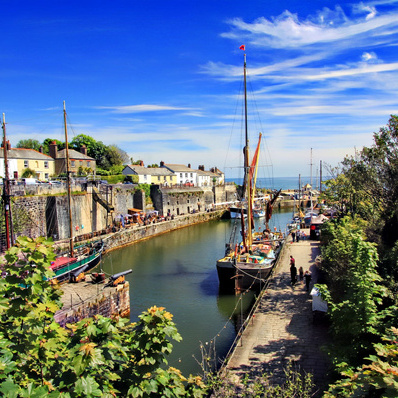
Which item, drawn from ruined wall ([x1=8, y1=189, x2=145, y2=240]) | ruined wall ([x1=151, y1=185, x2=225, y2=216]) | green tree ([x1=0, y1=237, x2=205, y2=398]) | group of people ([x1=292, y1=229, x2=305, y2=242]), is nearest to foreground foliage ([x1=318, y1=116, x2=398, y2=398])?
green tree ([x1=0, y1=237, x2=205, y2=398])

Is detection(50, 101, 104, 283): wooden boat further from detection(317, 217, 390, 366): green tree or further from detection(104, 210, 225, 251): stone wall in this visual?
detection(317, 217, 390, 366): green tree

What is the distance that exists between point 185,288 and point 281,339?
37.1 ft

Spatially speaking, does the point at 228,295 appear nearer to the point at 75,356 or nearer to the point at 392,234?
the point at 392,234

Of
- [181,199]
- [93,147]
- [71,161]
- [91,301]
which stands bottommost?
[91,301]

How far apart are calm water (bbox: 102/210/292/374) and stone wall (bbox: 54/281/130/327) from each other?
36.7 inches

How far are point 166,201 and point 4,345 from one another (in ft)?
162

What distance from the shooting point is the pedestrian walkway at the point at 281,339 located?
34.9ft

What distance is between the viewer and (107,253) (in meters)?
33.8

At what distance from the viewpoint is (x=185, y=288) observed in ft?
76.2

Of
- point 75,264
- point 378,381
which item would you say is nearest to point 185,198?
point 75,264

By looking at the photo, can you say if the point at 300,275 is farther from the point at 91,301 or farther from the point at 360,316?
the point at 360,316

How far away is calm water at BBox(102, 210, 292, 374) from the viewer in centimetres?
1587

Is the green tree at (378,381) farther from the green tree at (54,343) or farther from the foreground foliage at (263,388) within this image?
the foreground foliage at (263,388)

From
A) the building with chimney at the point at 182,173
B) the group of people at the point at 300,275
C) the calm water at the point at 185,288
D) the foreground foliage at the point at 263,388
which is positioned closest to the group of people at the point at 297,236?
the calm water at the point at 185,288
